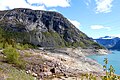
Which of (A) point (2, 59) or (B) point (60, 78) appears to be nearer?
(B) point (60, 78)

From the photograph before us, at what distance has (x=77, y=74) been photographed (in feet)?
187

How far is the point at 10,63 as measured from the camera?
5097 cm

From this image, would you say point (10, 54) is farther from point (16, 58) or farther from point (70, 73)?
point (70, 73)

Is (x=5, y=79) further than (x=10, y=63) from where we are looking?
No

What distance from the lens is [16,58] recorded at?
52719 millimetres

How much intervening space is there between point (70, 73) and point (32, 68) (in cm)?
897

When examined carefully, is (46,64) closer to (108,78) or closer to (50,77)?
(50,77)

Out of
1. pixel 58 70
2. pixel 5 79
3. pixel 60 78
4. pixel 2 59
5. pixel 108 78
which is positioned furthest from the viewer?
pixel 58 70

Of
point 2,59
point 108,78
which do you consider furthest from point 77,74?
point 108,78

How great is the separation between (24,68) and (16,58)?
3.26m

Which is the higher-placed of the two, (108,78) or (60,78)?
(108,78)

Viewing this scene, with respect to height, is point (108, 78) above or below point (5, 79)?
above

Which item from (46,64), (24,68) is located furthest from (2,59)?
(46,64)

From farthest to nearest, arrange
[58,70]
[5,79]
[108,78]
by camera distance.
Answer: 1. [58,70]
2. [5,79]
3. [108,78]
